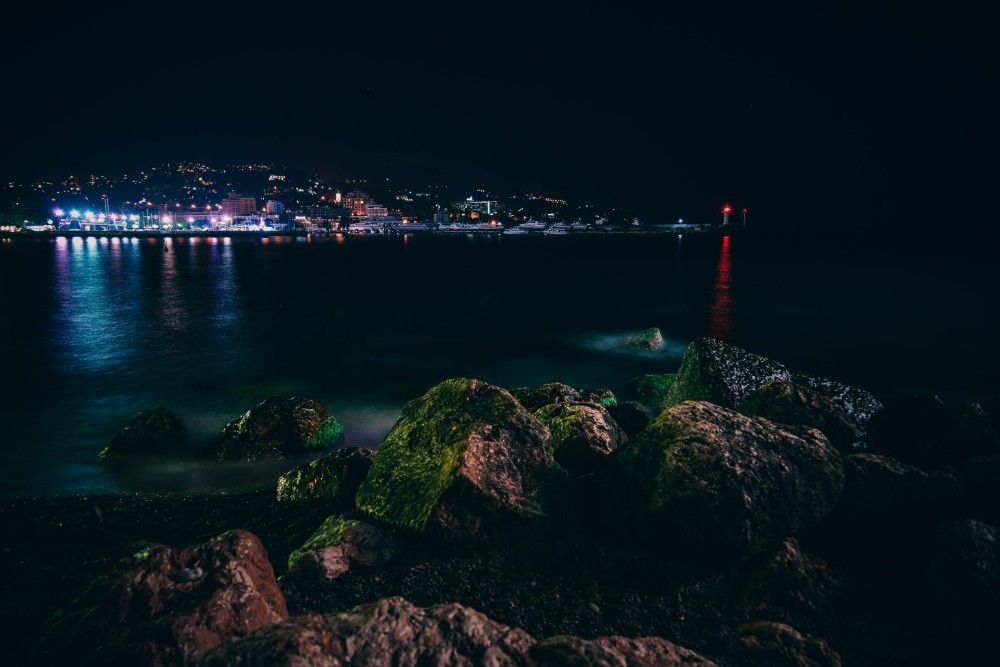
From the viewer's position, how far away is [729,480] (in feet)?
17.1

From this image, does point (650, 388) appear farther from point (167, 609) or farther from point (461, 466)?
point (167, 609)

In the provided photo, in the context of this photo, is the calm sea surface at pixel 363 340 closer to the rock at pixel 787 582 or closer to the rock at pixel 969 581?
the rock at pixel 787 582

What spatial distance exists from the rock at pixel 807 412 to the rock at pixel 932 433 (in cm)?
40

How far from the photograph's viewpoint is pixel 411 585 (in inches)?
202

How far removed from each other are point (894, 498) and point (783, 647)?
2.68 meters

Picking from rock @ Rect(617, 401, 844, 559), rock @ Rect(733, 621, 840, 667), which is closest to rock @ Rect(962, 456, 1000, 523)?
rock @ Rect(617, 401, 844, 559)

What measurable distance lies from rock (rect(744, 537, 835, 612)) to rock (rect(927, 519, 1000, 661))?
0.89 m

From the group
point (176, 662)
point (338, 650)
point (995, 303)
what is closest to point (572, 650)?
point (338, 650)

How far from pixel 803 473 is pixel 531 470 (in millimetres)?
2880

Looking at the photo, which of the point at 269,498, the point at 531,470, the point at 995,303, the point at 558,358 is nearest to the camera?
the point at 531,470

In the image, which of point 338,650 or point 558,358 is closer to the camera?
point 338,650

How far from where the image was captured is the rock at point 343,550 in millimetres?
5250

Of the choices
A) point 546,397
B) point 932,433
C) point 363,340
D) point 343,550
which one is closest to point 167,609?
point 343,550

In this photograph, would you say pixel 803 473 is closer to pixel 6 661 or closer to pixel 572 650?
pixel 572 650
